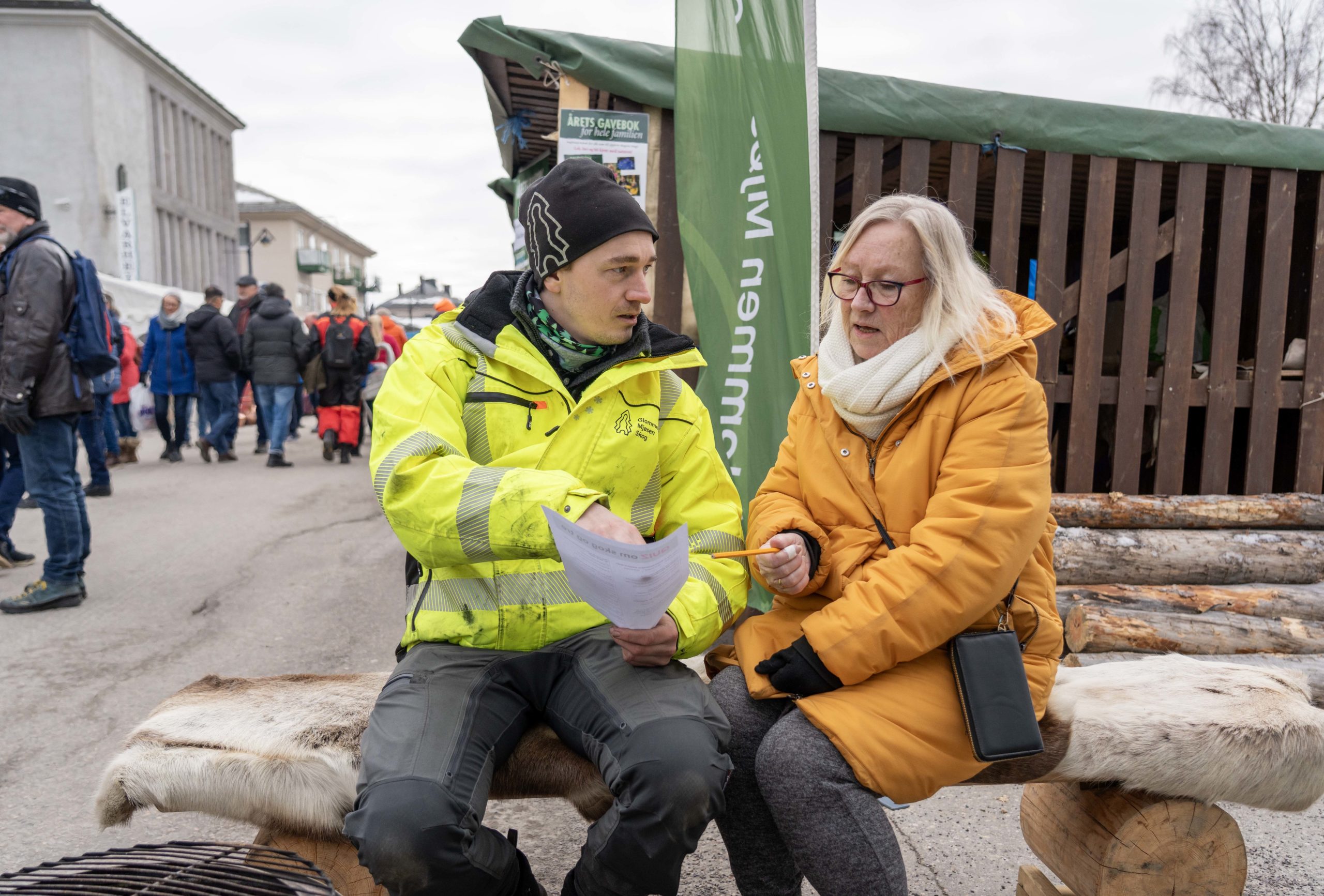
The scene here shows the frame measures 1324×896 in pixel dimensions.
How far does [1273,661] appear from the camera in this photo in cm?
373

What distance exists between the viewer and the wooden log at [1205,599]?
4.00 metres

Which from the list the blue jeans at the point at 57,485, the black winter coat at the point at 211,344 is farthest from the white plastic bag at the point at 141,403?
the blue jeans at the point at 57,485

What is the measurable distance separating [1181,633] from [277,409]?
965 cm

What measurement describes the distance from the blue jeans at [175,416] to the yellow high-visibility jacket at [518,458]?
10102 mm

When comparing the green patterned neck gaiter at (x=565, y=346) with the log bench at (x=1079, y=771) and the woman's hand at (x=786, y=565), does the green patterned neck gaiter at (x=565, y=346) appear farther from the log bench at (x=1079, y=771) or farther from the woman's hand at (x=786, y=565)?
the log bench at (x=1079, y=771)

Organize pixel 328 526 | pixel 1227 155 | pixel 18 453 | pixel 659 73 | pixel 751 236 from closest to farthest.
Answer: pixel 751 236 < pixel 659 73 < pixel 1227 155 < pixel 18 453 < pixel 328 526

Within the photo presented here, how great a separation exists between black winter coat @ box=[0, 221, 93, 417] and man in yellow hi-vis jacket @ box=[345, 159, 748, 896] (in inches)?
140

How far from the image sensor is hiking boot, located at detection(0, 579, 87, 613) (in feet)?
15.8

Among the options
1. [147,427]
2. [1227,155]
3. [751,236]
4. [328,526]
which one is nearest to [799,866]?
[751,236]

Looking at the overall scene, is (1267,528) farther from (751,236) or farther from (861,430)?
(861,430)

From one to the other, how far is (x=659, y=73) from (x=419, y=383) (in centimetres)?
282

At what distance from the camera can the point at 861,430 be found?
2168mm

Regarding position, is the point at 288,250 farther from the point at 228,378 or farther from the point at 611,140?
the point at 611,140

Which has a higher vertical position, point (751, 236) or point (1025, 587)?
point (751, 236)
